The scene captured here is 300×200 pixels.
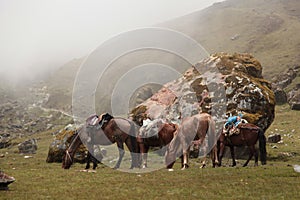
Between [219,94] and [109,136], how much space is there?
534 inches

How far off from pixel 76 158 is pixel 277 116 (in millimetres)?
37270

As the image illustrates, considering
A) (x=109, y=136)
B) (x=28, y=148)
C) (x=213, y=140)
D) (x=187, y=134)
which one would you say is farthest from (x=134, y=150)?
(x=28, y=148)

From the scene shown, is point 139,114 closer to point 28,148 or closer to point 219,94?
point 219,94

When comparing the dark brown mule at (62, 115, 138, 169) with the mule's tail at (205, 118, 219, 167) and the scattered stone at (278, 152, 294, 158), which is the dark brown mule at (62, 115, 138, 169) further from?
the scattered stone at (278, 152, 294, 158)

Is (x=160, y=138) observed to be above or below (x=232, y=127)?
below

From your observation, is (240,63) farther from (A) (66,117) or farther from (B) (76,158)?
(A) (66,117)

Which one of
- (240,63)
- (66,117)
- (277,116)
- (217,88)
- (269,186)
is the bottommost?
(66,117)

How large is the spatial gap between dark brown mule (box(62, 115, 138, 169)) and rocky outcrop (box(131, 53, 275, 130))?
32.4 feet

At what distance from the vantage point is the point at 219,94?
32.4 metres

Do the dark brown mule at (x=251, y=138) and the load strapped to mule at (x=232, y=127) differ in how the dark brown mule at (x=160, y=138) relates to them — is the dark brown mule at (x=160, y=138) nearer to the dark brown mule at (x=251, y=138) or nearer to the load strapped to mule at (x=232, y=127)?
the load strapped to mule at (x=232, y=127)

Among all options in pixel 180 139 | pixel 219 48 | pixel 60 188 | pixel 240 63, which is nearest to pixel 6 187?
pixel 60 188

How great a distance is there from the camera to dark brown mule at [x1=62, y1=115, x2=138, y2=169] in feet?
75.1

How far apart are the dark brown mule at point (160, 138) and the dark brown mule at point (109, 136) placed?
1.63ft

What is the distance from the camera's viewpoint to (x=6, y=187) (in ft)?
49.6
